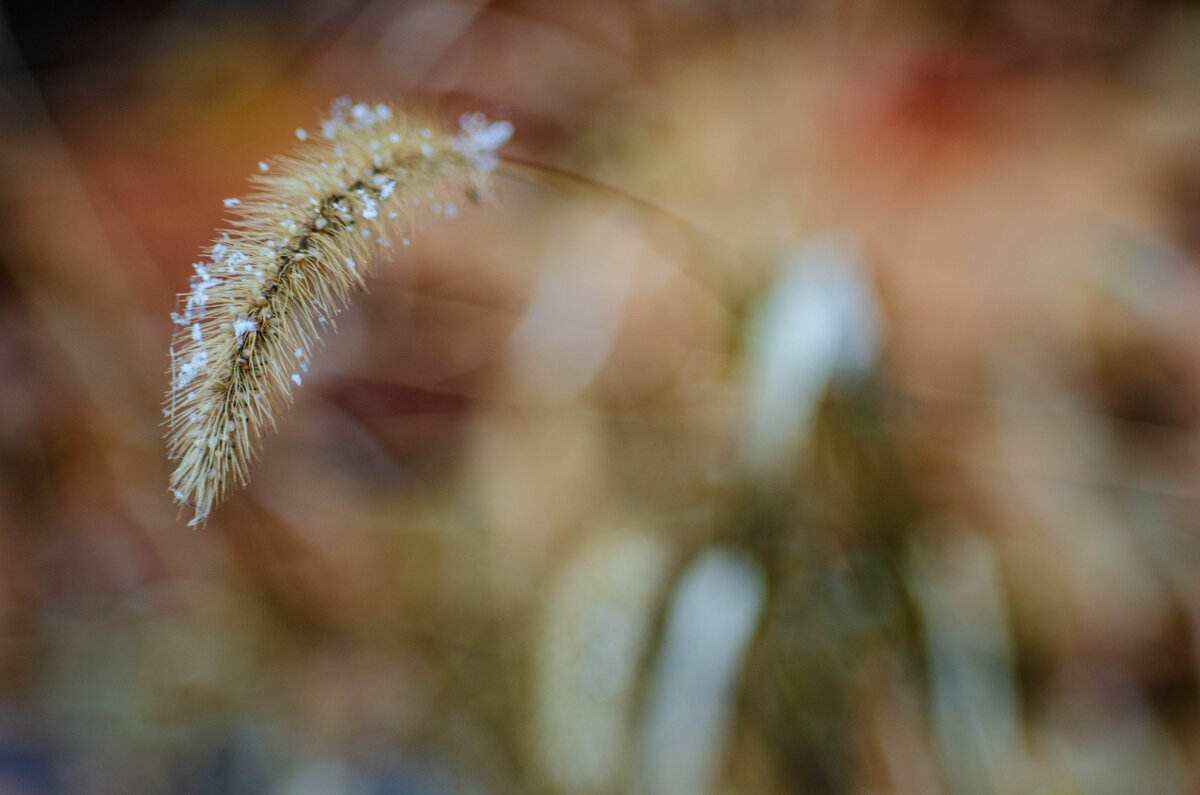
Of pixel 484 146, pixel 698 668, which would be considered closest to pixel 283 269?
pixel 484 146

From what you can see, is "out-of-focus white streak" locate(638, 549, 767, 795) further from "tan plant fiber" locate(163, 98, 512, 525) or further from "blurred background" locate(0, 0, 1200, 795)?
"tan plant fiber" locate(163, 98, 512, 525)

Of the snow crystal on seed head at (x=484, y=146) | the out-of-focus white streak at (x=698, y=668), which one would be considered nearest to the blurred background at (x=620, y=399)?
the out-of-focus white streak at (x=698, y=668)

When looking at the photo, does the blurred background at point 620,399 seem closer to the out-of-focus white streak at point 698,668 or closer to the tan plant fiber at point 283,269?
the out-of-focus white streak at point 698,668

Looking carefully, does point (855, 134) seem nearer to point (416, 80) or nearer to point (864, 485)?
point (864, 485)

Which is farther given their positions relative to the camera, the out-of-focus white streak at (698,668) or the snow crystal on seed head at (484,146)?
the out-of-focus white streak at (698,668)

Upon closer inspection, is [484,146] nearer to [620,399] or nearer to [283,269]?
[283,269]
